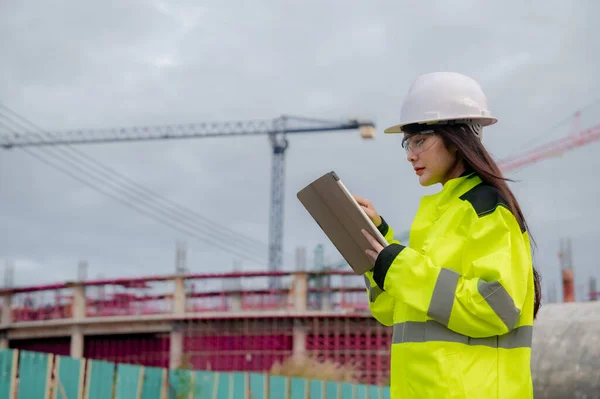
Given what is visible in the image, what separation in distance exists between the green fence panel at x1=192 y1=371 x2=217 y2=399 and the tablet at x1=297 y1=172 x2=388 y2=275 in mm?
6667

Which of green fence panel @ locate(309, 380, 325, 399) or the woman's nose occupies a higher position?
the woman's nose

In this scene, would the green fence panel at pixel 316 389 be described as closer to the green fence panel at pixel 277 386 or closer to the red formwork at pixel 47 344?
the green fence panel at pixel 277 386

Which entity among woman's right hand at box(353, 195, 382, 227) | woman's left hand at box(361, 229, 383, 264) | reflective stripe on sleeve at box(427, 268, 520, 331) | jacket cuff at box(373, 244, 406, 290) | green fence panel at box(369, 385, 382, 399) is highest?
woman's right hand at box(353, 195, 382, 227)

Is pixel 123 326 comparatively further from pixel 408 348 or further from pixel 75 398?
pixel 408 348

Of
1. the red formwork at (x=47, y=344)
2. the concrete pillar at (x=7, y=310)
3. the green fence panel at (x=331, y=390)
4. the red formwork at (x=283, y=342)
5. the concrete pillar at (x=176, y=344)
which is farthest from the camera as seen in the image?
the concrete pillar at (x=7, y=310)

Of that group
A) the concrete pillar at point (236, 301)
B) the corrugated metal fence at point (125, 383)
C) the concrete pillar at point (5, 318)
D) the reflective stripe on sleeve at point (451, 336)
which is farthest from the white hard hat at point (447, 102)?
the concrete pillar at point (5, 318)

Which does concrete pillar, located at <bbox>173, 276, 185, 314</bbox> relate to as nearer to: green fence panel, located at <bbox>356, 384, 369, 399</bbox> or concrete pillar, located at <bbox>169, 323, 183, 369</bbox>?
concrete pillar, located at <bbox>169, 323, 183, 369</bbox>

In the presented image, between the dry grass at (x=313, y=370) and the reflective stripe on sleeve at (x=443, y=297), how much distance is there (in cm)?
1413

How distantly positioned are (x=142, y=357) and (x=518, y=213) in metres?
20.2

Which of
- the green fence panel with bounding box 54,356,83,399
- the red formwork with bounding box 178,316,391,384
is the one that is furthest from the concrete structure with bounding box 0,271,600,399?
the green fence panel with bounding box 54,356,83,399

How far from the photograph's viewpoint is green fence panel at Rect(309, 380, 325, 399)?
1009 cm

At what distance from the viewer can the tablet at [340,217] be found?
244 centimetres

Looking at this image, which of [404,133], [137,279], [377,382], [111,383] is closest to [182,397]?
[111,383]

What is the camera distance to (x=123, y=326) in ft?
70.7
